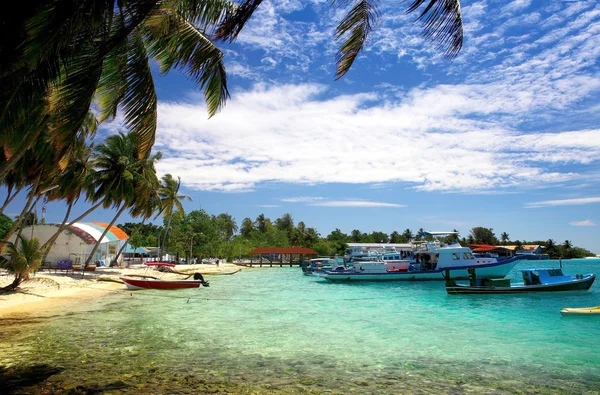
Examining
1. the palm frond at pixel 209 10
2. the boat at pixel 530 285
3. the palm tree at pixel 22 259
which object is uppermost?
the palm frond at pixel 209 10

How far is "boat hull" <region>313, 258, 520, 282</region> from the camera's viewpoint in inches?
1300

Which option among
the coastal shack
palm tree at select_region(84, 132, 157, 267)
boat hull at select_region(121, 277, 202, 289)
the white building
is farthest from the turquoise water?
the coastal shack

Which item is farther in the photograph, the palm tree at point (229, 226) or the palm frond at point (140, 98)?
the palm tree at point (229, 226)

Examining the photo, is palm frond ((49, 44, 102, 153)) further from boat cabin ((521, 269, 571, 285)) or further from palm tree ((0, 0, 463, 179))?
boat cabin ((521, 269, 571, 285))

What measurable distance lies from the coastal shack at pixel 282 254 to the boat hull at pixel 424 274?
14.3 m

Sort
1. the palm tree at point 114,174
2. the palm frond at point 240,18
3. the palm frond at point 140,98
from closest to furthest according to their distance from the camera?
the palm frond at point 240,18
the palm frond at point 140,98
the palm tree at point 114,174

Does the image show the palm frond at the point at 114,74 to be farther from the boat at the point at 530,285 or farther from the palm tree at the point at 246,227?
the palm tree at the point at 246,227

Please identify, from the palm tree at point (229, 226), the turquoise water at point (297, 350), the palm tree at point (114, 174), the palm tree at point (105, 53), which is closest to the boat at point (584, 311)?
the turquoise water at point (297, 350)

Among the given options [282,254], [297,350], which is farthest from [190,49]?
[282,254]

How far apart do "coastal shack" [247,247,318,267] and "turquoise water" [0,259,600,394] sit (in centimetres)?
3329

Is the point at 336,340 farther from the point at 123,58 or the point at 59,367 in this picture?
the point at 123,58

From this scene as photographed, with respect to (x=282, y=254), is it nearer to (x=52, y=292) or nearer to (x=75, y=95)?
(x=52, y=292)

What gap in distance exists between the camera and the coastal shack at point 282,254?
55.4 m

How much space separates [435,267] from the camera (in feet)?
113
